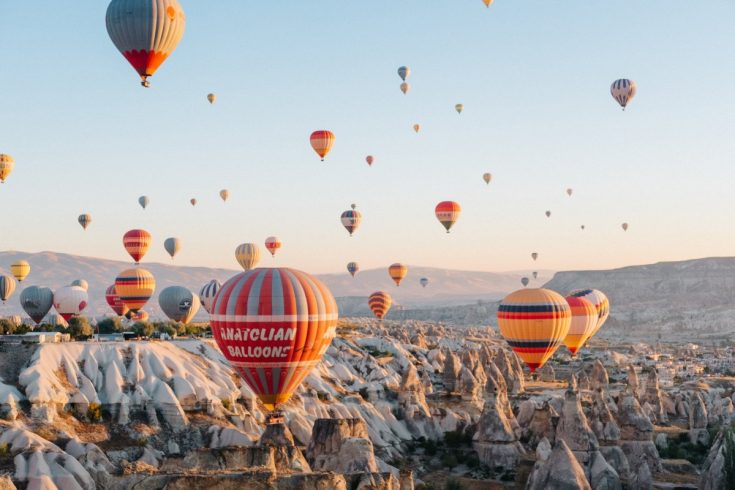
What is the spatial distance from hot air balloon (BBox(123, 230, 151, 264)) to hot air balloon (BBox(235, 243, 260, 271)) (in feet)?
45.0

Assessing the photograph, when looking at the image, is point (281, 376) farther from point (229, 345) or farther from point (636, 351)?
point (636, 351)

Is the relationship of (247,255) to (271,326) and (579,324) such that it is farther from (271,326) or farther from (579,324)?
(271,326)

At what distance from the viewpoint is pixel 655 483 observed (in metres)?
43.3

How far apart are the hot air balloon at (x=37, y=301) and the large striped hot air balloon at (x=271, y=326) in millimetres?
48684

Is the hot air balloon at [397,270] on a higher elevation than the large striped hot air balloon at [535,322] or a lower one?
higher

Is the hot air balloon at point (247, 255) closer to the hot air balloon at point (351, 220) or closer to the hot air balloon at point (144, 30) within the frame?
the hot air balloon at point (351, 220)

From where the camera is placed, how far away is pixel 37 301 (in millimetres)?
80000

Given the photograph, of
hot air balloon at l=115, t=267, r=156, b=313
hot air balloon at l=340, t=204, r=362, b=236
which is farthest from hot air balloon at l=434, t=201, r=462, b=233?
hot air balloon at l=115, t=267, r=156, b=313

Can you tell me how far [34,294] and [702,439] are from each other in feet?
187

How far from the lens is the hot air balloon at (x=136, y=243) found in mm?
84375

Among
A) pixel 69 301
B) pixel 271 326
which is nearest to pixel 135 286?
pixel 69 301

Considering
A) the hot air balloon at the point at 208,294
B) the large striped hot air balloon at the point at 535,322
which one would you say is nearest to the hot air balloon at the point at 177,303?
the hot air balloon at the point at 208,294

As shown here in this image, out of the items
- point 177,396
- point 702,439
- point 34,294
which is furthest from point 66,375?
point 702,439

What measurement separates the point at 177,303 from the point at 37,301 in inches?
487
